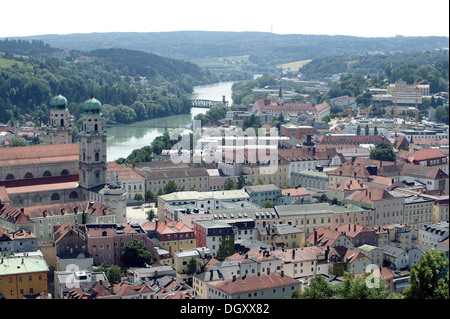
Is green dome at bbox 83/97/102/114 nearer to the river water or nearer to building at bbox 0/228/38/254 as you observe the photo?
building at bbox 0/228/38/254

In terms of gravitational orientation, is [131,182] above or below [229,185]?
above

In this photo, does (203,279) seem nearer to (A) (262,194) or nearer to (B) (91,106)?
(A) (262,194)

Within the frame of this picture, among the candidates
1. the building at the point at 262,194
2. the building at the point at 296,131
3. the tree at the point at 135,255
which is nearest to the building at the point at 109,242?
the tree at the point at 135,255

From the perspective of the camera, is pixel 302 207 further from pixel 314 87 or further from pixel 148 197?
pixel 314 87

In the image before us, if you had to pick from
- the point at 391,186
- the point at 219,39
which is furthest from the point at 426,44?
the point at 391,186

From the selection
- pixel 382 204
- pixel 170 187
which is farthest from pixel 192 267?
pixel 170 187

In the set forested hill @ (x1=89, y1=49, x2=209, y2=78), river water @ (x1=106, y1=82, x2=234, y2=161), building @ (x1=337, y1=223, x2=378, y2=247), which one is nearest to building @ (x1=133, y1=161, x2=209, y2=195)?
river water @ (x1=106, y1=82, x2=234, y2=161)
